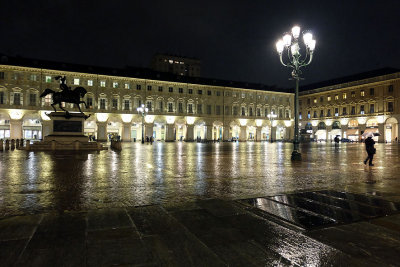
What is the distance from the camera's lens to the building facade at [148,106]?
151ft

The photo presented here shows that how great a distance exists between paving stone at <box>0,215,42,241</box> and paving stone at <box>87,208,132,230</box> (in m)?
0.67

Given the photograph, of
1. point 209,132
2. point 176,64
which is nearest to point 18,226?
point 209,132

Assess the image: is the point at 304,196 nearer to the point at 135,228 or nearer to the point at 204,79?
the point at 135,228

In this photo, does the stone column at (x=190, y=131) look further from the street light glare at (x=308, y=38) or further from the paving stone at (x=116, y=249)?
the paving stone at (x=116, y=249)

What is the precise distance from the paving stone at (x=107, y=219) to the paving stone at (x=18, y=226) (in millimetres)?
667

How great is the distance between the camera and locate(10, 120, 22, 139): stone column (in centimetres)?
4460

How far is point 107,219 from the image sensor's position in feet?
12.7

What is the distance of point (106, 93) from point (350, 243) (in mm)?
53080

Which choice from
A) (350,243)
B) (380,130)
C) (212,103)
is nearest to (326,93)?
(380,130)

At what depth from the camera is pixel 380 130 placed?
179ft

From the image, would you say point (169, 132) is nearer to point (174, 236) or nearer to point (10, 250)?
point (174, 236)

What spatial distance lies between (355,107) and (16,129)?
217ft

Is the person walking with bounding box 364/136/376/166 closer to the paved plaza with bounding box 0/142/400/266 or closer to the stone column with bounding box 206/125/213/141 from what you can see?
the paved plaza with bounding box 0/142/400/266

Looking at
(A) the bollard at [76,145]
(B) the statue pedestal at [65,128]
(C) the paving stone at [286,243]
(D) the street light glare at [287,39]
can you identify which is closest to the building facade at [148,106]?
(B) the statue pedestal at [65,128]
